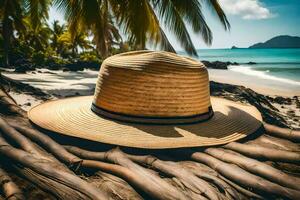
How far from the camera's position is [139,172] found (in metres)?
2.07

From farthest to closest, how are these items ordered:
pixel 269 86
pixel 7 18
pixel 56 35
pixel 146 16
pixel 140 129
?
1. pixel 56 35
2. pixel 269 86
3. pixel 7 18
4. pixel 146 16
5. pixel 140 129

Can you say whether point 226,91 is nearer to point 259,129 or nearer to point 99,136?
point 259,129

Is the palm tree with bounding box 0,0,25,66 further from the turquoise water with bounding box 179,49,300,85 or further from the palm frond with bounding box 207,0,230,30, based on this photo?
the turquoise water with bounding box 179,49,300,85

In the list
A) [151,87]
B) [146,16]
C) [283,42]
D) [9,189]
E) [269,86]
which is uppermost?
[146,16]

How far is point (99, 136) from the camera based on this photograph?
281cm

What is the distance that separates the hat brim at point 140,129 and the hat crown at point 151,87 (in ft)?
0.56

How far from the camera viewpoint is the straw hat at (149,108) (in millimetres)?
2957

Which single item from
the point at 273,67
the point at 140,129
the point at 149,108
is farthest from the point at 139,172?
the point at 273,67

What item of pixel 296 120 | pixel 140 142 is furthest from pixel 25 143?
pixel 296 120

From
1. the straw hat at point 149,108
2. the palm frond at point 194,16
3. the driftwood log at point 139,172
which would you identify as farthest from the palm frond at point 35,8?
the driftwood log at point 139,172

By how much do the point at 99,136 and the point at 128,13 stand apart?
4.61 m

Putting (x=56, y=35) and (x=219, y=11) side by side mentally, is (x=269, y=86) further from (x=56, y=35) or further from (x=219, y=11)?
(x=56, y=35)

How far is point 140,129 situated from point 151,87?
46 cm

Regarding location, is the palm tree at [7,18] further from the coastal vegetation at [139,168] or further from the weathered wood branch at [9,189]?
the weathered wood branch at [9,189]
